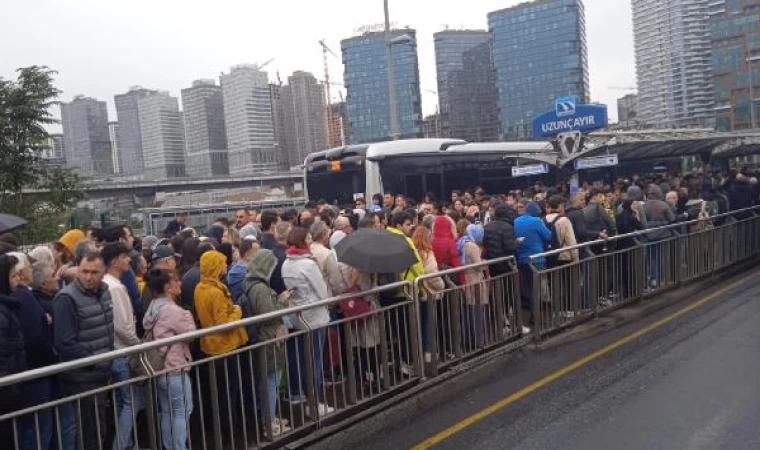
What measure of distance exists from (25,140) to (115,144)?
6929cm

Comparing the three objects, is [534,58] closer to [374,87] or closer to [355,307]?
[374,87]

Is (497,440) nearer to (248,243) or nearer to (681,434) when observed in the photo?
(681,434)

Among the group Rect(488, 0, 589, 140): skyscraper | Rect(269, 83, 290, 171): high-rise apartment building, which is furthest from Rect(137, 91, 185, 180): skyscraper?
Rect(488, 0, 589, 140): skyscraper

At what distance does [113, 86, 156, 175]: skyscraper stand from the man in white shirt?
80626 mm

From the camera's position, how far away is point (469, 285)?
769cm

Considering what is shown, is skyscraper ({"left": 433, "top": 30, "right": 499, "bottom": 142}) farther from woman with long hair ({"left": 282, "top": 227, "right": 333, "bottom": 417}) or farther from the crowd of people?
woman with long hair ({"left": 282, "top": 227, "right": 333, "bottom": 417})

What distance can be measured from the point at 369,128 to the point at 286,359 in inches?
1460

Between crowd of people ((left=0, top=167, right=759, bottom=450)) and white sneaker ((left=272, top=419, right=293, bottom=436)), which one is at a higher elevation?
crowd of people ((left=0, top=167, right=759, bottom=450))

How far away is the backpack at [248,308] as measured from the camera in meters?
5.77

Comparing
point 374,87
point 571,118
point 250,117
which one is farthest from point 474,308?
point 250,117

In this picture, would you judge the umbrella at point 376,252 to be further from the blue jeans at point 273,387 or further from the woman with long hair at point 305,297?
the blue jeans at point 273,387

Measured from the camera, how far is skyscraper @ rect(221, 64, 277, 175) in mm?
75500

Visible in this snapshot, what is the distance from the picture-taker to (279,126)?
7875 centimetres

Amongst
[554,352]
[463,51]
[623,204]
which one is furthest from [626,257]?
[463,51]
